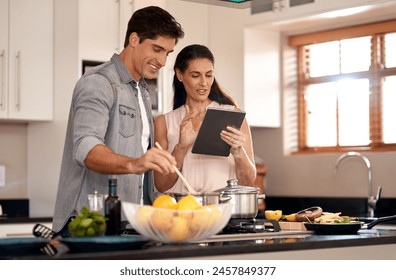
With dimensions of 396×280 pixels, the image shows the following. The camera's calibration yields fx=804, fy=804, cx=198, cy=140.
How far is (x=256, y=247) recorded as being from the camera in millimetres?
2488

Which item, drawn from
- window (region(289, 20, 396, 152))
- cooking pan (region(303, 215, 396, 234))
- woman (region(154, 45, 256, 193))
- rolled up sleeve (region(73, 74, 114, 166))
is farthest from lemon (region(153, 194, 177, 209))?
window (region(289, 20, 396, 152))

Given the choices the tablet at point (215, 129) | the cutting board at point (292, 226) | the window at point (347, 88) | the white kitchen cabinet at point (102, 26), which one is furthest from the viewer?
the window at point (347, 88)

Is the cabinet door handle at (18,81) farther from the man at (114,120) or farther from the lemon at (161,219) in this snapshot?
the lemon at (161,219)

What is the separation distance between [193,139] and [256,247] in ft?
3.76

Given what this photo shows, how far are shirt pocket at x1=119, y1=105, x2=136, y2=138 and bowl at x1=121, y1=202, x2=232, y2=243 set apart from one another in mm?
747

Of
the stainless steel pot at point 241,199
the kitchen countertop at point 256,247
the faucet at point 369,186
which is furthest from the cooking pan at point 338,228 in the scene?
the faucet at point 369,186

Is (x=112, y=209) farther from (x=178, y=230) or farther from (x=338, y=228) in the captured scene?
(x=338, y=228)

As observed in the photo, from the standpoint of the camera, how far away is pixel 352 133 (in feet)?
18.8

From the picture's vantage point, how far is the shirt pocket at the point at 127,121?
311 centimetres

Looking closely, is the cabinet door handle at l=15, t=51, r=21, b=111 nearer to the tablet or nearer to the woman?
the woman

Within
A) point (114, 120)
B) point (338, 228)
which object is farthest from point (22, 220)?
point (338, 228)

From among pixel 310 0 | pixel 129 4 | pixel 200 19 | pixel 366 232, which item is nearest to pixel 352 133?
pixel 310 0

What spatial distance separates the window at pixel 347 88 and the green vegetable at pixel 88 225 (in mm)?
3408
